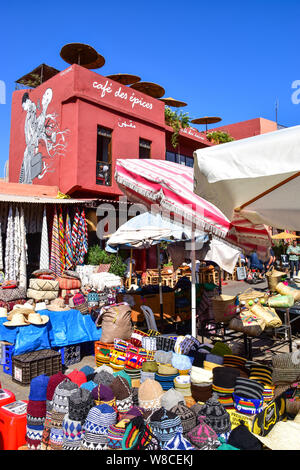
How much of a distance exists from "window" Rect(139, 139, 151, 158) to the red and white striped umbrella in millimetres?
12242

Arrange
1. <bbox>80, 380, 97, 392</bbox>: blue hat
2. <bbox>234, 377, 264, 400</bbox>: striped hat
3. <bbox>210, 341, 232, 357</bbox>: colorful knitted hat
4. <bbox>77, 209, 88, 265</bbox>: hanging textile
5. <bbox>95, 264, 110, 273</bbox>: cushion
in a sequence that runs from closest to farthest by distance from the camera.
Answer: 1. <bbox>234, 377, 264, 400</bbox>: striped hat
2. <bbox>80, 380, 97, 392</bbox>: blue hat
3. <bbox>210, 341, 232, 357</bbox>: colorful knitted hat
4. <bbox>77, 209, 88, 265</bbox>: hanging textile
5. <bbox>95, 264, 110, 273</bbox>: cushion

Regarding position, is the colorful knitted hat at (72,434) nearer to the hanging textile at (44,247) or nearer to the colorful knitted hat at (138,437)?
the colorful knitted hat at (138,437)

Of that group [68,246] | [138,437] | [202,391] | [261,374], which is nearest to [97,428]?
[138,437]

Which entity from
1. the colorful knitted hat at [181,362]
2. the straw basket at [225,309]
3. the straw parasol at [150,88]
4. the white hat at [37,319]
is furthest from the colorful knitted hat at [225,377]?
the straw parasol at [150,88]

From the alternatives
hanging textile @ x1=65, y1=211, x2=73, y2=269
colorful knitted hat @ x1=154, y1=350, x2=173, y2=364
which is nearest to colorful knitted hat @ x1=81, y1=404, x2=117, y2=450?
colorful knitted hat @ x1=154, y1=350, x2=173, y2=364

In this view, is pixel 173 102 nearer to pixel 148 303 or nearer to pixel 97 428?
pixel 148 303

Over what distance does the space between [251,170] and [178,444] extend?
1.93 meters

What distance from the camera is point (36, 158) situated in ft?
51.0

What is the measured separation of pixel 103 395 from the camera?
3029mm

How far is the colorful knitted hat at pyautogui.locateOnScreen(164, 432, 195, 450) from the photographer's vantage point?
236cm

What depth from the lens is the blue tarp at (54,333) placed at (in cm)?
533

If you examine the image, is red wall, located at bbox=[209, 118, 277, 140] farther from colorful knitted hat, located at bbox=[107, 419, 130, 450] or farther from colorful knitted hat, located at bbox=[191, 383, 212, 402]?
colorful knitted hat, located at bbox=[107, 419, 130, 450]

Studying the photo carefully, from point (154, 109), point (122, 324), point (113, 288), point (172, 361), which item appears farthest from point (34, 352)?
point (154, 109)

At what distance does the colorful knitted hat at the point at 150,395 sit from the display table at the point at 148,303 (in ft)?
16.2
